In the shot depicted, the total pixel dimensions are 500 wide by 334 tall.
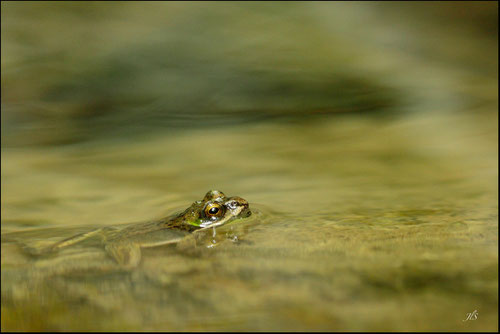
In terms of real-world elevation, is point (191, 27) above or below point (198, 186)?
above

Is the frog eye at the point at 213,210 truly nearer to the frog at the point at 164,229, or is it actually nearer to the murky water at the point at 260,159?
the frog at the point at 164,229

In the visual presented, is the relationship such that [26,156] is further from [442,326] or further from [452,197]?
[442,326]

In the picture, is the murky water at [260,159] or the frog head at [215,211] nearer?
the murky water at [260,159]

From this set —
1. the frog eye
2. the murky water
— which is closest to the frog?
the frog eye

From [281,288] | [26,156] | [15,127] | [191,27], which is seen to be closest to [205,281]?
[281,288]

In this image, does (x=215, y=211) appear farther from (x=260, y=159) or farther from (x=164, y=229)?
(x=260, y=159)

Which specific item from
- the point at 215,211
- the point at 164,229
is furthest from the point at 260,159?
the point at 164,229

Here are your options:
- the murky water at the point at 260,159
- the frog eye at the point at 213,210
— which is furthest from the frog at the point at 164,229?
the murky water at the point at 260,159
